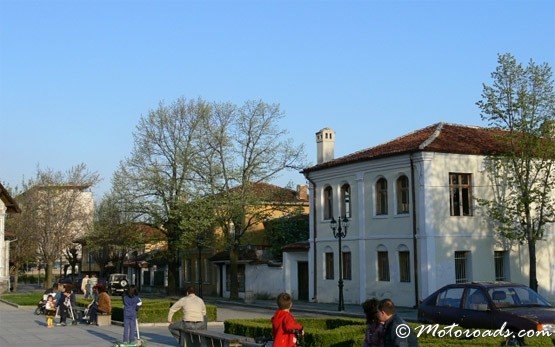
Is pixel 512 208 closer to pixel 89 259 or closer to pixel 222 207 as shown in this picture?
pixel 222 207

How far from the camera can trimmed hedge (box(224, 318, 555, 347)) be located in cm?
1288

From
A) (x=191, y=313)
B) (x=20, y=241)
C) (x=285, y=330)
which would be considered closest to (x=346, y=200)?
(x=191, y=313)

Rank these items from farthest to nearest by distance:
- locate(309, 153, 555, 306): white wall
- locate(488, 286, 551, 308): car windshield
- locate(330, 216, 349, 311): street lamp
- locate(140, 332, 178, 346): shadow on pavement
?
locate(330, 216, 349, 311): street lamp → locate(309, 153, 555, 306): white wall → locate(140, 332, 178, 346): shadow on pavement → locate(488, 286, 551, 308): car windshield

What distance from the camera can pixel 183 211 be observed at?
44312 millimetres

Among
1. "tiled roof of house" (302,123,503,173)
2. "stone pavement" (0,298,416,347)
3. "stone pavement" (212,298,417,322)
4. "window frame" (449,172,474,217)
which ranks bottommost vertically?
"stone pavement" (212,298,417,322)

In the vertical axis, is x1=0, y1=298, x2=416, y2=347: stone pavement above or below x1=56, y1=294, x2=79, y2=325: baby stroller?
below

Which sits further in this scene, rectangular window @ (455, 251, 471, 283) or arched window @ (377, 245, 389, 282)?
arched window @ (377, 245, 389, 282)

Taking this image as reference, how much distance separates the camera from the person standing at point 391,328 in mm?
8508

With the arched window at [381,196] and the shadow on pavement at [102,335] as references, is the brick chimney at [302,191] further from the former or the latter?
the shadow on pavement at [102,335]

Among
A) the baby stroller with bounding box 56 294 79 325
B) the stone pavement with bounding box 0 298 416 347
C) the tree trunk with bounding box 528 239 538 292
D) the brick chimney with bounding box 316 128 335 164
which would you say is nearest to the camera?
the stone pavement with bounding box 0 298 416 347

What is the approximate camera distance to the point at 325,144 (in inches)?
1628

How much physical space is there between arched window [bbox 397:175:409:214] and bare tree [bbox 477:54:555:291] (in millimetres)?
3490

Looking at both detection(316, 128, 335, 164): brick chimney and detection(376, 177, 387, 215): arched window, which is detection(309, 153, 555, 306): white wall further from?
detection(316, 128, 335, 164): brick chimney

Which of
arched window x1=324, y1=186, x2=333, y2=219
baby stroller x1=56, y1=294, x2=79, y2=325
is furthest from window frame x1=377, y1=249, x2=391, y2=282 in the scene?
baby stroller x1=56, y1=294, x2=79, y2=325
